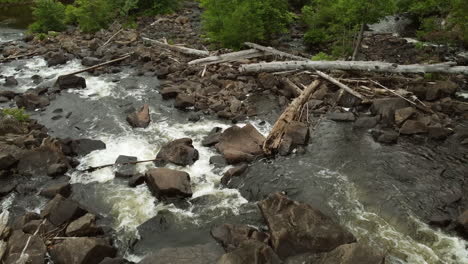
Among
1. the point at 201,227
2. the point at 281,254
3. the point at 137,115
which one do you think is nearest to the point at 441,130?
the point at 281,254

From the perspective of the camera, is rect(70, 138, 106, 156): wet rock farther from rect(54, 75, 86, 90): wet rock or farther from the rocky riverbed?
rect(54, 75, 86, 90): wet rock

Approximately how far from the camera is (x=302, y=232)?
7.94 metres

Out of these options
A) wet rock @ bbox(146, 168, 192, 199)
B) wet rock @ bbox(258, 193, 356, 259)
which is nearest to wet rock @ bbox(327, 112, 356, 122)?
wet rock @ bbox(258, 193, 356, 259)

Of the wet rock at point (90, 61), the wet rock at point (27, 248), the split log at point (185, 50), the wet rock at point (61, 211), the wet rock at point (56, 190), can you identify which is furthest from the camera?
the split log at point (185, 50)

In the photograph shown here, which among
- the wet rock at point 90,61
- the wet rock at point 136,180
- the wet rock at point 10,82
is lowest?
the wet rock at point 10,82

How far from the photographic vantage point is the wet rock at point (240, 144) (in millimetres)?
11500

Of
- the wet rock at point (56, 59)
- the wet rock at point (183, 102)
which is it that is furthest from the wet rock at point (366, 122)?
the wet rock at point (56, 59)

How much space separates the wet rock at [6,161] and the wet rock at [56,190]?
62.4 inches

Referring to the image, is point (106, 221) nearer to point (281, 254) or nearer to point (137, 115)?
point (281, 254)

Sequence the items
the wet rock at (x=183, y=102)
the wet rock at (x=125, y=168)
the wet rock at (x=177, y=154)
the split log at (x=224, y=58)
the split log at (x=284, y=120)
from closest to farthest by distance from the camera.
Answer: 1. the wet rock at (x=125, y=168)
2. the wet rock at (x=177, y=154)
3. the split log at (x=284, y=120)
4. the wet rock at (x=183, y=102)
5. the split log at (x=224, y=58)

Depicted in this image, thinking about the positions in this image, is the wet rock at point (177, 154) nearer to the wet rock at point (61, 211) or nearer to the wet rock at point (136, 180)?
the wet rock at point (136, 180)

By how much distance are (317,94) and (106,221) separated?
386 inches

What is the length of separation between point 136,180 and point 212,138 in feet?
10.7

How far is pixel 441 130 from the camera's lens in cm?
1230
